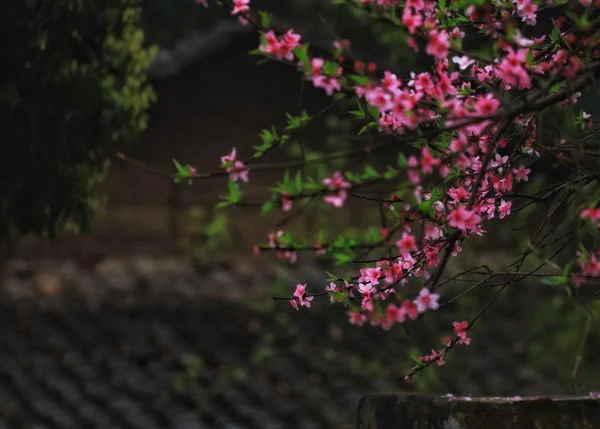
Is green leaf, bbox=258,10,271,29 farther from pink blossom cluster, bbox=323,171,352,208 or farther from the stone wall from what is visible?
the stone wall

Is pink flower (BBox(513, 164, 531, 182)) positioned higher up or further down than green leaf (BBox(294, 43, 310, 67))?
higher up

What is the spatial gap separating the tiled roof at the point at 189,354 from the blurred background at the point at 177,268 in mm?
17

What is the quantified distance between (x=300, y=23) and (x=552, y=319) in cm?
568

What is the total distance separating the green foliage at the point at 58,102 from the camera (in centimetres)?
614

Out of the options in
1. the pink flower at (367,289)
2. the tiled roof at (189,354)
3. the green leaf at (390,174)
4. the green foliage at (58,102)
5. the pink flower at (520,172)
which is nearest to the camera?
the green leaf at (390,174)

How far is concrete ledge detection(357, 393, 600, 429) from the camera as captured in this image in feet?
11.4

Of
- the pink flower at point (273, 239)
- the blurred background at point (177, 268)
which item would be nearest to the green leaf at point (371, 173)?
the pink flower at point (273, 239)

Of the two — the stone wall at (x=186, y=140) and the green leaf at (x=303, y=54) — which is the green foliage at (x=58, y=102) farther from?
the stone wall at (x=186, y=140)

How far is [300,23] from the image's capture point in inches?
540

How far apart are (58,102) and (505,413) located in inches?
141

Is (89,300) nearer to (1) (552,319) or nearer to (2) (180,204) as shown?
(2) (180,204)

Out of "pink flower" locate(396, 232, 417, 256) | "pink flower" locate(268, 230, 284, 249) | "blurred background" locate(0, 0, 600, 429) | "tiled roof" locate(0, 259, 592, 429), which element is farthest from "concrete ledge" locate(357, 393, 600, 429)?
"tiled roof" locate(0, 259, 592, 429)

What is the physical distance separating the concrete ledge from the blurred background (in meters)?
1.97

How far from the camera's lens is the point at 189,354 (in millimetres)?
8594
